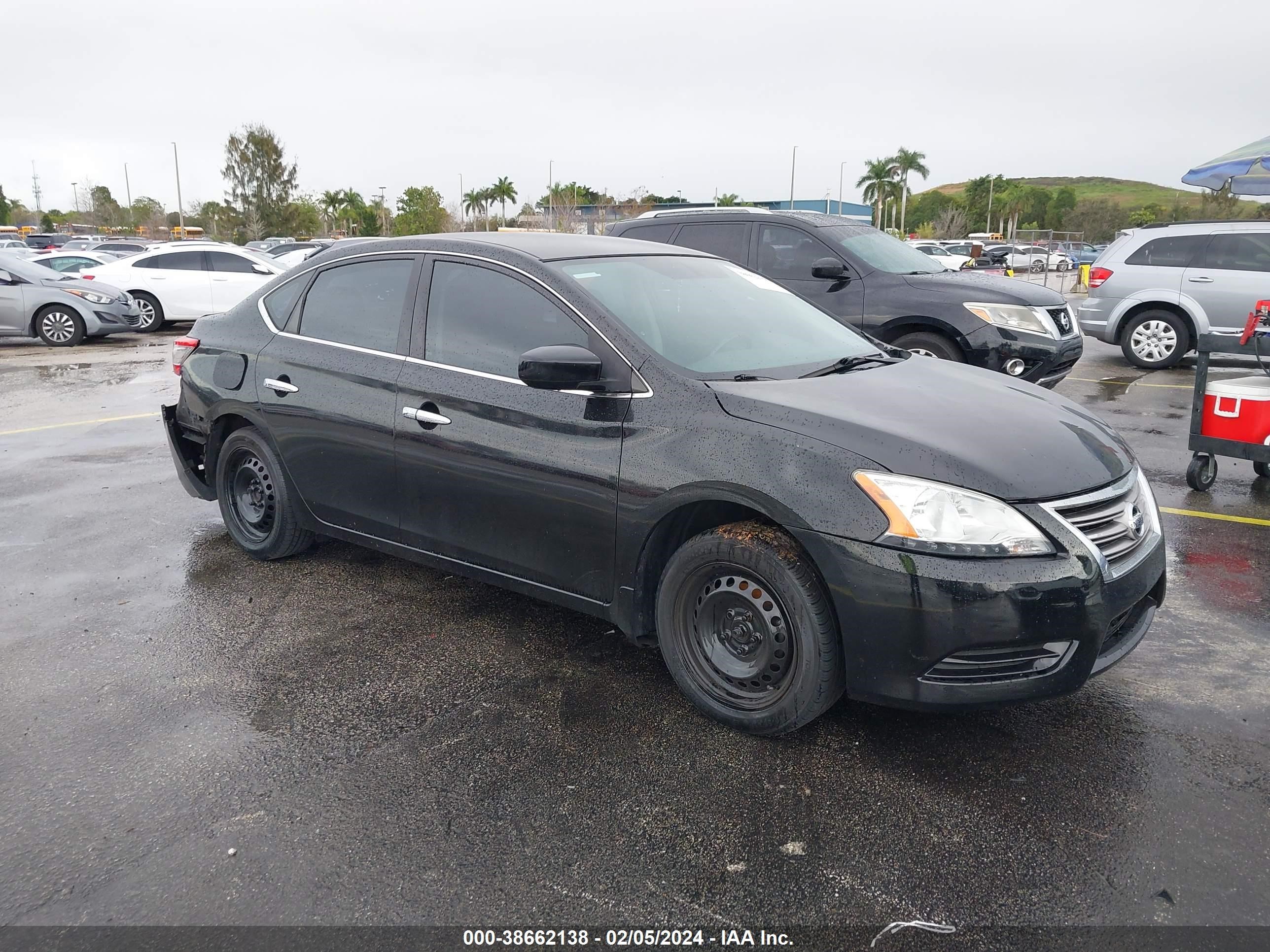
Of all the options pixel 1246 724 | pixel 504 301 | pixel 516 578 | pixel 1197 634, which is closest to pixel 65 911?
pixel 516 578

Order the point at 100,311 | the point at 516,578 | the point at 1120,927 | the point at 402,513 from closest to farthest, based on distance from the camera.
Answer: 1. the point at 1120,927
2. the point at 516,578
3. the point at 402,513
4. the point at 100,311

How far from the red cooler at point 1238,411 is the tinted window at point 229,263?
53.1 feet

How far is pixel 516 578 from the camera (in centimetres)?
397

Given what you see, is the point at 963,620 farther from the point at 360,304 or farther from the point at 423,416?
the point at 360,304

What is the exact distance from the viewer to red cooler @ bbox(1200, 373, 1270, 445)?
6.04m

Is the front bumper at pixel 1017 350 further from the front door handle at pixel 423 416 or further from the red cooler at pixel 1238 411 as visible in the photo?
the front door handle at pixel 423 416

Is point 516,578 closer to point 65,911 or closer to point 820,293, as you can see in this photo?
point 65,911

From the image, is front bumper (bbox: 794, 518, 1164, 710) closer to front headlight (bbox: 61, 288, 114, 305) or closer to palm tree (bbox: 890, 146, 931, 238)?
front headlight (bbox: 61, 288, 114, 305)

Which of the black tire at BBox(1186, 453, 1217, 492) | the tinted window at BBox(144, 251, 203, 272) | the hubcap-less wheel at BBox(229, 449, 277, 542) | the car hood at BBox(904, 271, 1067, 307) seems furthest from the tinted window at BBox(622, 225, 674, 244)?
the tinted window at BBox(144, 251, 203, 272)

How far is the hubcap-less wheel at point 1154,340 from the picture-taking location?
12453 millimetres

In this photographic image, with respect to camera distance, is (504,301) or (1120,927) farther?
(504,301)

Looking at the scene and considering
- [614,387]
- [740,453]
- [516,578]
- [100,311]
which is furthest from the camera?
[100,311]

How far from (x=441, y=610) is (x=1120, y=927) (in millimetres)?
3012

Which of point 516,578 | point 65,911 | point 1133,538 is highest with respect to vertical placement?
point 1133,538
